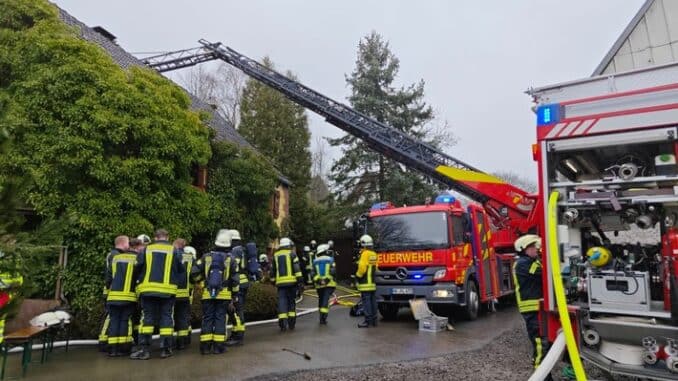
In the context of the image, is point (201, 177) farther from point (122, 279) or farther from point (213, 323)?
point (213, 323)

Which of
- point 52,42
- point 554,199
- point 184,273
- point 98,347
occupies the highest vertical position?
point 52,42

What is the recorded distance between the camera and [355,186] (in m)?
25.9

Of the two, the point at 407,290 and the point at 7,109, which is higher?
the point at 7,109

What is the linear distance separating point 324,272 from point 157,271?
4091 mm

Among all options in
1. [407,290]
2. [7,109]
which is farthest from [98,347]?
[7,109]

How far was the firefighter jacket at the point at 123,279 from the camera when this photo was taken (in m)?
7.10

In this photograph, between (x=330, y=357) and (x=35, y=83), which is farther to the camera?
(x=35, y=83)

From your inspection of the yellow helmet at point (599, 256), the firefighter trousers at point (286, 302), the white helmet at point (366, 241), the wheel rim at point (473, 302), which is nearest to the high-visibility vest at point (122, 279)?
the firefighter trousers at point (286, 302)

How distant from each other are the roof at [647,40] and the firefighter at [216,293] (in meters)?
7.78

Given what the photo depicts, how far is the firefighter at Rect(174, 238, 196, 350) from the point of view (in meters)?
7.57

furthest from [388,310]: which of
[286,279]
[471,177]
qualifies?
[471,177]

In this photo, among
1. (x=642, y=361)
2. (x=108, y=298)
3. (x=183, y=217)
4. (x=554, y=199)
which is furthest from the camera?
(x=183, y=217)

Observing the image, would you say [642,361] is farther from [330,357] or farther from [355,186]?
[355,186]

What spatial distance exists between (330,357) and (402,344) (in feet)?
5.10
